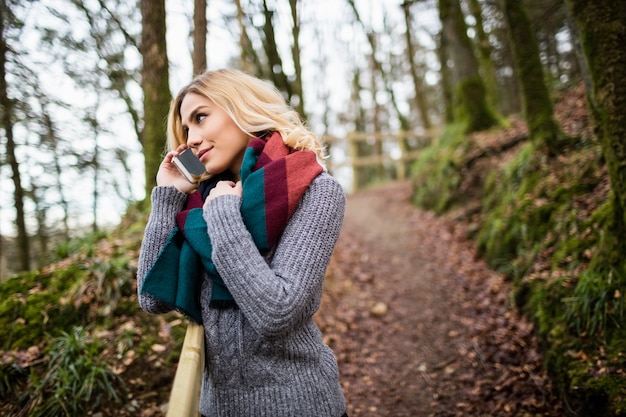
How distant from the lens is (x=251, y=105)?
171cm

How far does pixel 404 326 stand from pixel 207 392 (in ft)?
12.6

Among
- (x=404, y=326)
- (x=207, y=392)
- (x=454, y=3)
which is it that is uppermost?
(x=454, y=3)

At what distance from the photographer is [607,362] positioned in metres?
2.77

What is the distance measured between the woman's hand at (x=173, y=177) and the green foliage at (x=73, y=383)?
2.25 metres

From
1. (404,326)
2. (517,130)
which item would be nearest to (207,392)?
(404,326)

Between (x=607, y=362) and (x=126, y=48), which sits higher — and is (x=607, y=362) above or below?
below

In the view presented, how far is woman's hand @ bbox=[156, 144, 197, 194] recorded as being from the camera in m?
1.68

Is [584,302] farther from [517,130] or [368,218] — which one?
[368,218]

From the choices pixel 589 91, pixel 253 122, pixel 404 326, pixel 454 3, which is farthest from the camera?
pixel 454 3

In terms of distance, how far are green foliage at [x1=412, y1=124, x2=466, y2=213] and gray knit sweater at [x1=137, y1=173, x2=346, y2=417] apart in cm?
720

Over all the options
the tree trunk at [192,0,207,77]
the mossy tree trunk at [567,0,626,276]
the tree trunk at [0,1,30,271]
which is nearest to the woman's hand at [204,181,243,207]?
the tree trunk at [192,0,207,77]

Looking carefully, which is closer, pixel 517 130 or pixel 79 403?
pixel 79 403

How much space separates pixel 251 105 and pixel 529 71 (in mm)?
5835

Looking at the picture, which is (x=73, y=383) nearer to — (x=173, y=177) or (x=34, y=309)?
(x=34, y=309)
